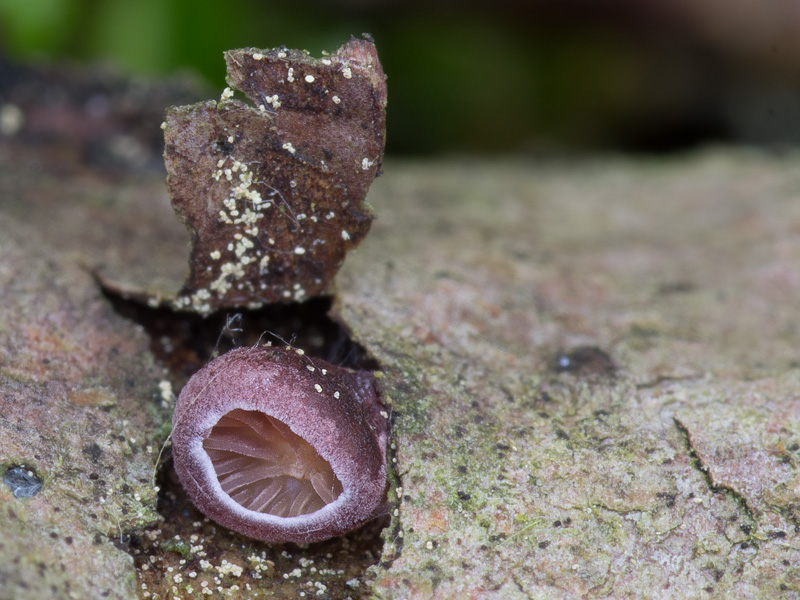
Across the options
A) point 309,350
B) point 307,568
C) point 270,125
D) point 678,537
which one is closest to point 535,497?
point 678,537

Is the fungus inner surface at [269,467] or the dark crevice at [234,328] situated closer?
the fungus inner surface at [269,467]

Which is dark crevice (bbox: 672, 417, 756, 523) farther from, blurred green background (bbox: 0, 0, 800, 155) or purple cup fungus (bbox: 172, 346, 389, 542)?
blurred green background (bbox: 0, 0, 800, 155)

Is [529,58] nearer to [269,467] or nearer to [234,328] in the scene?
[234,328]

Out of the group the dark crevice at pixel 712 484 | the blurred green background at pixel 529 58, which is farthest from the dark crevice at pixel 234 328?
the blurred green background at pixel 529 58

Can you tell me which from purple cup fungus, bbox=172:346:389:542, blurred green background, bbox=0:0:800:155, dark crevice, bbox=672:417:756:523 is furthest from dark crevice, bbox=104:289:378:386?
blurred green background, bbox=0:0:800:155

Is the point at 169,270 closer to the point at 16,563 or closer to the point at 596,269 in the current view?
the point at 16,563

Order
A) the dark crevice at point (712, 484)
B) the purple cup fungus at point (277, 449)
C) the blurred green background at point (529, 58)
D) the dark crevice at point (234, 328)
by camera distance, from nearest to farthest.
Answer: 1. the purple cup fungus at point (277, 449)
2. the dark crevice at point (712, 484)
3. the dark crevice at point (234, 328)
4. the blurred green background at point (529, 58)

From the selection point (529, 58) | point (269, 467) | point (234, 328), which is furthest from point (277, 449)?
point (529, 58)

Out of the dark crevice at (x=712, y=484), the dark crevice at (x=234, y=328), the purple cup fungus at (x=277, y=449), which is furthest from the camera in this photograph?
the dark crevice at (x=234, y=328)

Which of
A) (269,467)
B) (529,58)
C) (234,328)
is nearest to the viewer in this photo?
(269,467)

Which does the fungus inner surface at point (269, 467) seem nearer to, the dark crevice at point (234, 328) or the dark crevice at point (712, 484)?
the dark crevice at point (234, 328)
